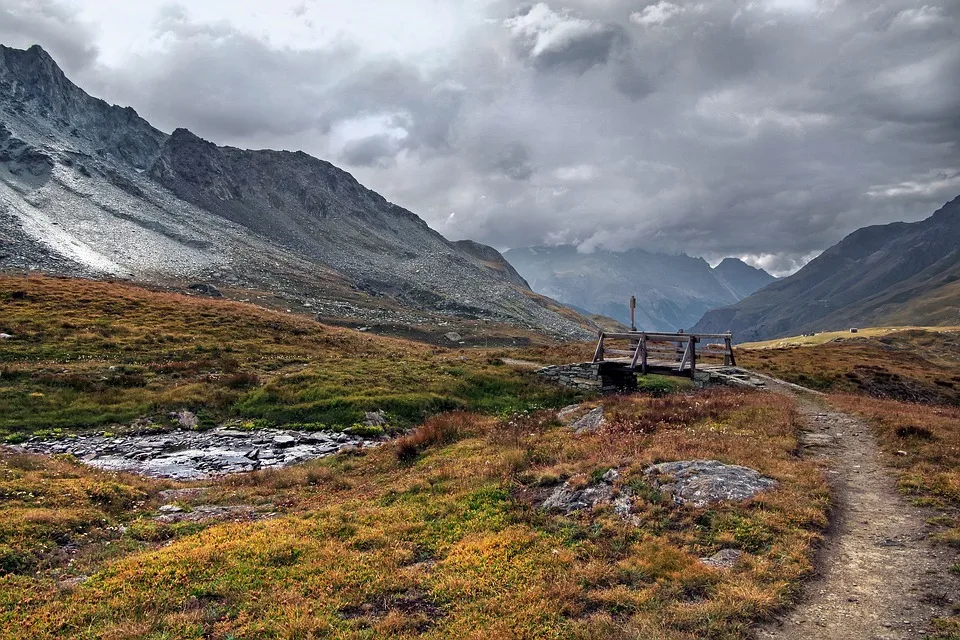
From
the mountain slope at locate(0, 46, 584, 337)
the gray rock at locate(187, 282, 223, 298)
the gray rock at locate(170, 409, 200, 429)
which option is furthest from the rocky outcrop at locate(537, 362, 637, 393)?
the gray rock at locate(187, 282, 223, 298)

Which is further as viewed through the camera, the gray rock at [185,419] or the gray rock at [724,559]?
the gray rock at [185,419]

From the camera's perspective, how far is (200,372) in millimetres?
33469

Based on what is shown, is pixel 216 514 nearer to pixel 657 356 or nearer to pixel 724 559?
pixel 724 559

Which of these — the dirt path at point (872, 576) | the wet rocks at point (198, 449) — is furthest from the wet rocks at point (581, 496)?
the wet rocks at point (198, 449)

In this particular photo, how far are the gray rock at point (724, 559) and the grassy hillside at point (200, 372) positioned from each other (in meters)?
19.8

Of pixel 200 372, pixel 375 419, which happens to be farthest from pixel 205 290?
pixel 375 419

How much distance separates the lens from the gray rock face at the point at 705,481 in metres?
13.2

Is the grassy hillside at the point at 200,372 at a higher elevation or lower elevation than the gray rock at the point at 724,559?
higher

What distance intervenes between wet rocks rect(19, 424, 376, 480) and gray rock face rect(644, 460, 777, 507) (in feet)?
49.1

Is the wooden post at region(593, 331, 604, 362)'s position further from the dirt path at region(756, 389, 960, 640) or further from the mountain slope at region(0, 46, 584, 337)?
the mountain slope at region(0, 46, 584, 337)

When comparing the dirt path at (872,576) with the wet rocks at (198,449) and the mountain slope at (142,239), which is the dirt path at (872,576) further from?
the mountain slope at (142,239)

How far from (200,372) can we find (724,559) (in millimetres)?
33110

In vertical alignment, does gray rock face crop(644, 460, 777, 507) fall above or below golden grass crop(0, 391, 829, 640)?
above

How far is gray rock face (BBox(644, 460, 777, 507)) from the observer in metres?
13.2
